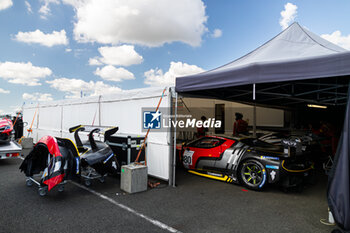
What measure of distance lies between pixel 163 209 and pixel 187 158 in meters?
2.60

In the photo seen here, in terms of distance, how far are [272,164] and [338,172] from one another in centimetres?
168

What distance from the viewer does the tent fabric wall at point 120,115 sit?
18.4ft

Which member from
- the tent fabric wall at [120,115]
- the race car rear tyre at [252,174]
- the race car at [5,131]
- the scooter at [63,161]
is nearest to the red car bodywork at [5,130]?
the race car at [5,131]

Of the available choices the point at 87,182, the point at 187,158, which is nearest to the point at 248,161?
the point at 187,158

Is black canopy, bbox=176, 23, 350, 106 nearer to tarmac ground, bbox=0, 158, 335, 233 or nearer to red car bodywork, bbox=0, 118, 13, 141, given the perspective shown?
A: tarmac ground, bbox=0, 158, 335, 233

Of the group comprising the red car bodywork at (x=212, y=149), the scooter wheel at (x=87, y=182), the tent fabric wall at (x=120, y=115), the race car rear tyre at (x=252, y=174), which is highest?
the tent fabric wall at (x=120, y=115)

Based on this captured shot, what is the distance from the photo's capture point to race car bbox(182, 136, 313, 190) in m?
4.65

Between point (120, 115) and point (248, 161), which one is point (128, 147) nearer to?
point (120, 115)

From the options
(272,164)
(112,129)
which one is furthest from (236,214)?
(112,129)

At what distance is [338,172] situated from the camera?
9.78ft

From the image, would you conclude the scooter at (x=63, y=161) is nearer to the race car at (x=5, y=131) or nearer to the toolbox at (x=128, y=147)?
the toolbox at (x=128, y=147)

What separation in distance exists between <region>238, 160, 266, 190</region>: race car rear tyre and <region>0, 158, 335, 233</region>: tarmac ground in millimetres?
184

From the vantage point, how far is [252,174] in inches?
198

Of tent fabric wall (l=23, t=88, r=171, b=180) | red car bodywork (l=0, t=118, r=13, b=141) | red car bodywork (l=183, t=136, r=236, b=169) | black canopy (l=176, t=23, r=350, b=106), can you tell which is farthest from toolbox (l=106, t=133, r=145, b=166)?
red car bodywork (l=0, t=118, r=13, b=141)
